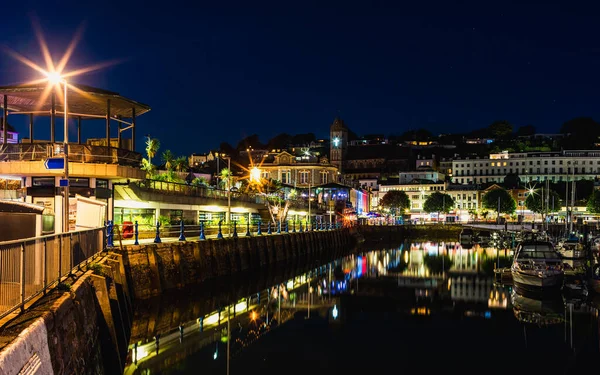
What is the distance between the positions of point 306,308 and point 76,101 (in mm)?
18370

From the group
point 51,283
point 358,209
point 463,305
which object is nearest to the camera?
point 51,283

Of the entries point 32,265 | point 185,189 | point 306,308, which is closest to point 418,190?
point 185,189

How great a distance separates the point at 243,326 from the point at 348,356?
A: 19.4 feet

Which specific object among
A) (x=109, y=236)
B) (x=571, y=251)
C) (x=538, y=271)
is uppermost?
(x=109, y=236)

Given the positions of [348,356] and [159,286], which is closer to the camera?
[348,356]

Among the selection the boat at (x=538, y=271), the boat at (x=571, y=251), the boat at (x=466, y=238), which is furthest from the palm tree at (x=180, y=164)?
the boat at (x=538, y=271)

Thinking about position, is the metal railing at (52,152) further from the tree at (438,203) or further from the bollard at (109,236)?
the tree at (438,203)

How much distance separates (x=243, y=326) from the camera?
26.4m

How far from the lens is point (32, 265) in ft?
41.1

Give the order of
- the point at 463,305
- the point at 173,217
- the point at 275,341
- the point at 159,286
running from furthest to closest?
1. the point at 173,217
2. the point at 463,305
3. the point at 159,286
4. the point at 275,341

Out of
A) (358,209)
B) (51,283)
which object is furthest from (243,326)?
(358,209)

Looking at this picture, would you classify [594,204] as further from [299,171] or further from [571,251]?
[571,251]

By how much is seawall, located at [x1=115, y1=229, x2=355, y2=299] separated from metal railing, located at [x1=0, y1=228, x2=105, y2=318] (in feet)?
38.1

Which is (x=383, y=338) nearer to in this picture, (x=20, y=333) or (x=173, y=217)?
(x=20, y=333)
